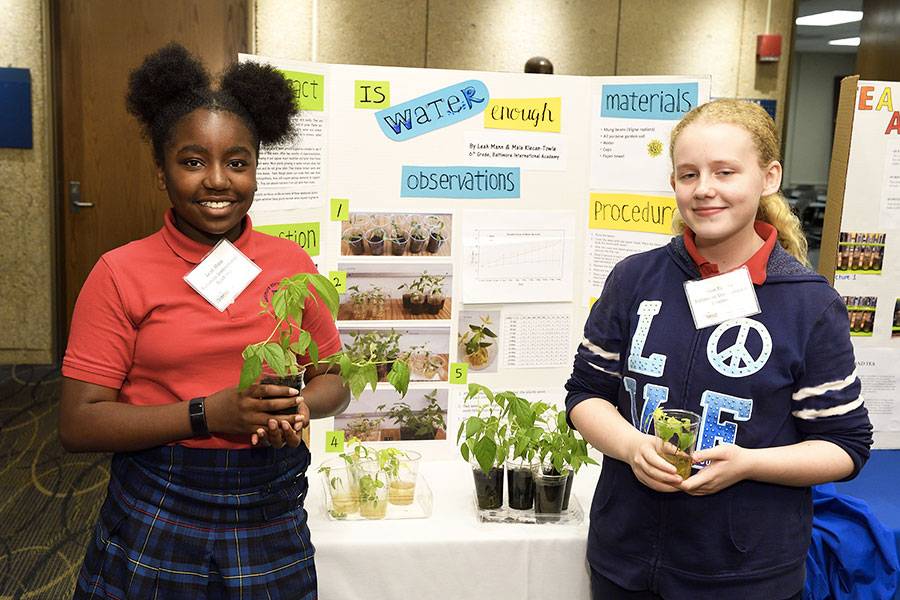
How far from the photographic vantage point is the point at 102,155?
511 cm

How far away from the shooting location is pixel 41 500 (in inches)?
132

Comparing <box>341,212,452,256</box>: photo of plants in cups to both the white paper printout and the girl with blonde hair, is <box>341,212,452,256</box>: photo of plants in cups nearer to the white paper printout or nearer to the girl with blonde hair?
the white paper printout

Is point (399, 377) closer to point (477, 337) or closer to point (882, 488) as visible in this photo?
point (477, 337)

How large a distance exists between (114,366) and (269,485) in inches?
12.2

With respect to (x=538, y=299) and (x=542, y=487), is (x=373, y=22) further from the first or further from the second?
(x=542, y=487)

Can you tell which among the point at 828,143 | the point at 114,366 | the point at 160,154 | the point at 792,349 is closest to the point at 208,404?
the point at 114,366

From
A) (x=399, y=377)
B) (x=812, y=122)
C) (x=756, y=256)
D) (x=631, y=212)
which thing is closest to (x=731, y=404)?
(x=756, y=256)

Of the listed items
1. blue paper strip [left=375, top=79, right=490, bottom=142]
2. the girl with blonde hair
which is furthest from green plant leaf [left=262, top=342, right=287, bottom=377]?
blue paper strip [left=375, top=79, right=490, bottom=142]

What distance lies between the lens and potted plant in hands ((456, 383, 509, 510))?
1.86 m

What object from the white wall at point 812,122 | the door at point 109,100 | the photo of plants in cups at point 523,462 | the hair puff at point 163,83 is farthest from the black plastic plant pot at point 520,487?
the white wall at point 812,122

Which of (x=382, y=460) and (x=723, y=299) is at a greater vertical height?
(x=723, y=299)

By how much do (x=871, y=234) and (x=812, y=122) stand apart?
6.22 metres

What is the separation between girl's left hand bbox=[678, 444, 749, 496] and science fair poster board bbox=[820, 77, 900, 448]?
1382 millimetres

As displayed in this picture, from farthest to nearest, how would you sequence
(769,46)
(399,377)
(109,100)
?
(769,46)
(109,100)
(399,377)
